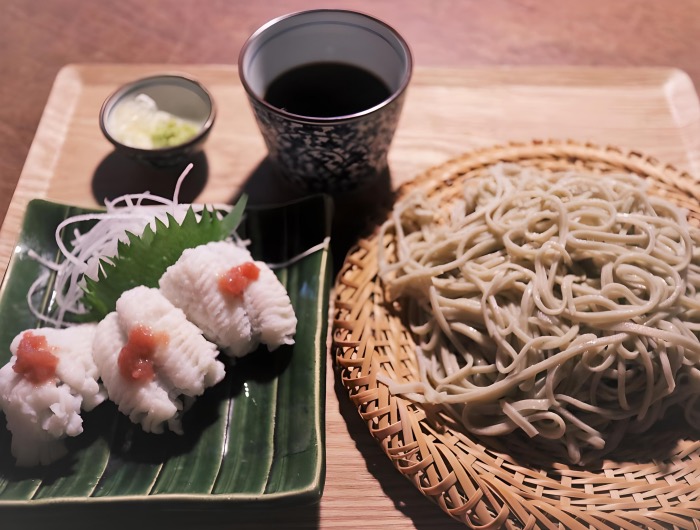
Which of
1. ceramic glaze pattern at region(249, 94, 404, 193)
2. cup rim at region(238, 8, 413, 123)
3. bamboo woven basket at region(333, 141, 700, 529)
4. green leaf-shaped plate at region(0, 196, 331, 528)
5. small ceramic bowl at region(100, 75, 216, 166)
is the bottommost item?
green leaf-shaped plate at region(0, 196, 331, 528)

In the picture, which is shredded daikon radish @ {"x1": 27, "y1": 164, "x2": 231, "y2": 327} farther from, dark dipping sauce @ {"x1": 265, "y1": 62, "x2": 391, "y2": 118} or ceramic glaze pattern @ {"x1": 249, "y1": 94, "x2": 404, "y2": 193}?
dark dipping sauce @ {"x1": 265, "y1": 62, "x2": 391, "y2": 118}

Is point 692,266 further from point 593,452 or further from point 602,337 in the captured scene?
point 593,452

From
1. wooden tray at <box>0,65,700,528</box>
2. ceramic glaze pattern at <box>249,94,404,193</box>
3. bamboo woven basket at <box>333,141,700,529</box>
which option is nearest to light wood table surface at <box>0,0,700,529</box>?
wooden tray at <box>0,65,700,528</box>

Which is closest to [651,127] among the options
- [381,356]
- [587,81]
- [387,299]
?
[587,81]

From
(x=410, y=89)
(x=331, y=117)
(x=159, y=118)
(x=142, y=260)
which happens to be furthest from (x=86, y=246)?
(x=410, y=89)

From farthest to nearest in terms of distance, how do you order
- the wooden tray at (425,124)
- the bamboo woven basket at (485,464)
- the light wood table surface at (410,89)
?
the wooden tray at (425,124) → the light wood table surface at (410,89) → the bamboo woven basket at (485,464)

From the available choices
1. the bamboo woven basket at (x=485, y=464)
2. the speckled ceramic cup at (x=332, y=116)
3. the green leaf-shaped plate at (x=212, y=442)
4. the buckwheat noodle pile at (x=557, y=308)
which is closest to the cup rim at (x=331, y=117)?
the speckled ceramic cup at (x=332, y=116)

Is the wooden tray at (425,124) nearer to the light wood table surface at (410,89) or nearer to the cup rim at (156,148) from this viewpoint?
the light wood table surface at (410,89)
